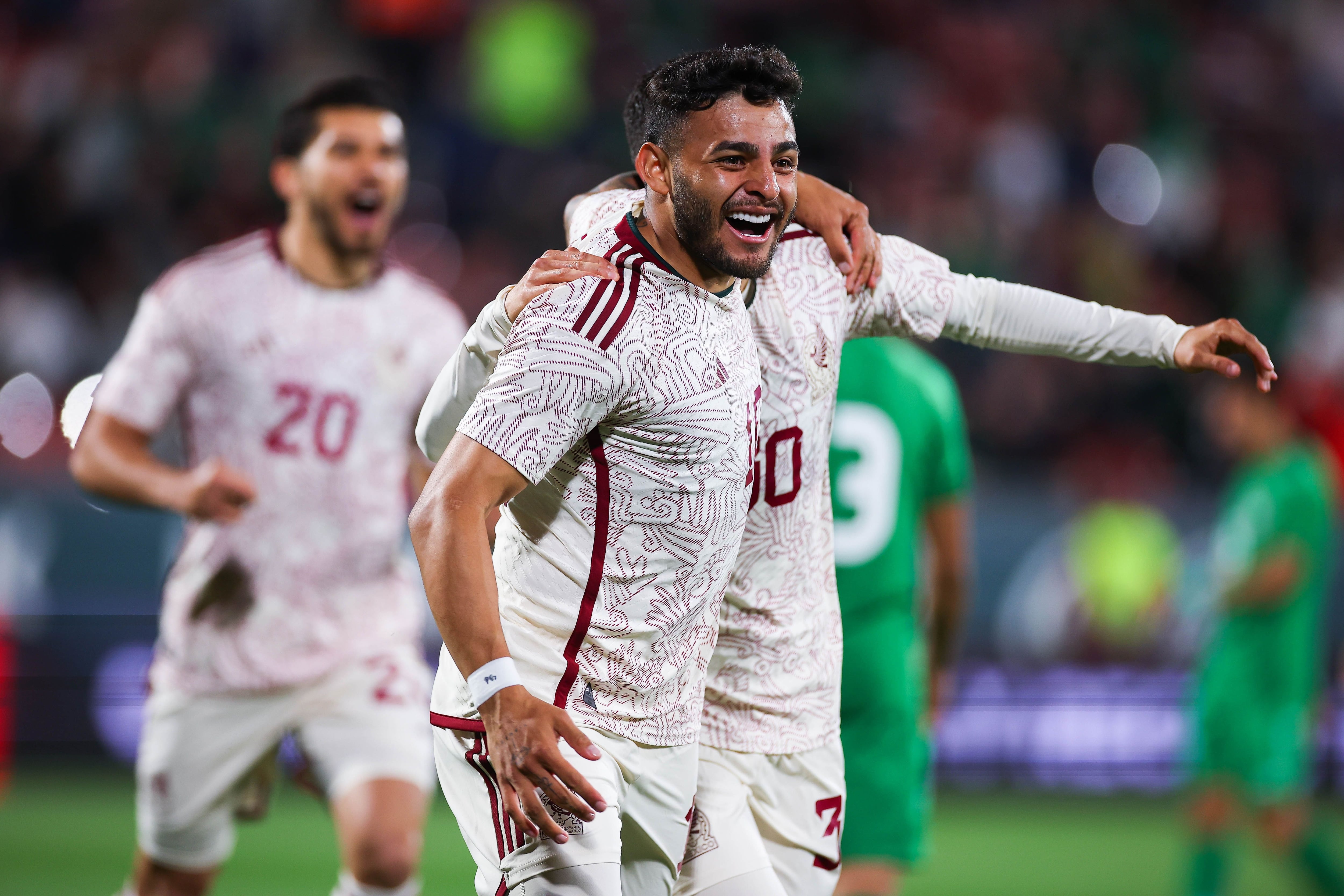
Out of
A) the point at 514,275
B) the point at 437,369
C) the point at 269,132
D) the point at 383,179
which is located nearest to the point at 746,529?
the point at 437,369

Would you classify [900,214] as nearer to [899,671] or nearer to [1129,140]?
[1129,140]

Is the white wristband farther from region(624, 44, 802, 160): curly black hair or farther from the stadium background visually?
the stadium background

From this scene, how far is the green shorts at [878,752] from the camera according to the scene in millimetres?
4605

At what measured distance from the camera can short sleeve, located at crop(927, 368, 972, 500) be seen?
5.02 meters

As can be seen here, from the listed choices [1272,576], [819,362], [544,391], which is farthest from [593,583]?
[1272,576]

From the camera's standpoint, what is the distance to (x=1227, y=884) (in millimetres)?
6984

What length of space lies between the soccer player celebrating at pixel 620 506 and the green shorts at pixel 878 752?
1548 millimetres

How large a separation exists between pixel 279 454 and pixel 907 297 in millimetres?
2071

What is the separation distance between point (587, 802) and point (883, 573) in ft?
7.05

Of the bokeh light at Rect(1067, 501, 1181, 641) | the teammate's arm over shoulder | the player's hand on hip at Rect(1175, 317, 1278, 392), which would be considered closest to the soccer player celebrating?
the player's hand on hip at Rect(1175, 317, 1278, 392)

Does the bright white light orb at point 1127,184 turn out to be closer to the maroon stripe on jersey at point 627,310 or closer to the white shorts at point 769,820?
the white shorts at point 769,820

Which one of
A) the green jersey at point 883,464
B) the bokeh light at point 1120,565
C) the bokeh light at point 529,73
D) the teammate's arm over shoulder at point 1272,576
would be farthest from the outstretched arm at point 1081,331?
the bokeh light at point 529,73

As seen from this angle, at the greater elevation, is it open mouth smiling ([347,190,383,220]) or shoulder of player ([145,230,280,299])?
open mouth smiling ([347,190,383,220])

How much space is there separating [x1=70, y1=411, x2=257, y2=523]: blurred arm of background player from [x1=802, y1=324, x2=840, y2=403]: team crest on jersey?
1.53 m
